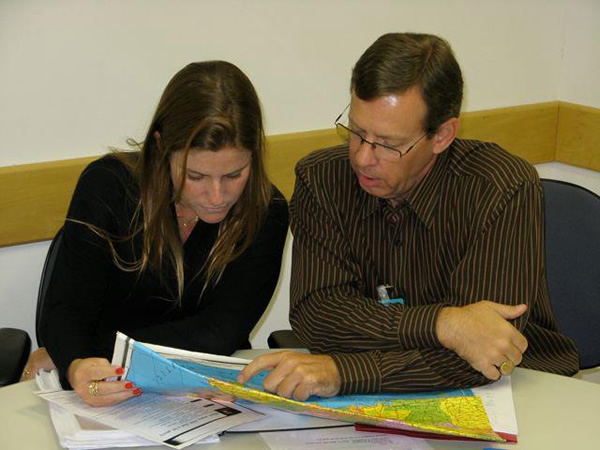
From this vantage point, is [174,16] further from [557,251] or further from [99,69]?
[557,251]

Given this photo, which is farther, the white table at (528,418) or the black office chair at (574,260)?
the black office chair at (574,260)

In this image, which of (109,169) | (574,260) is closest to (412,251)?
(574,260)

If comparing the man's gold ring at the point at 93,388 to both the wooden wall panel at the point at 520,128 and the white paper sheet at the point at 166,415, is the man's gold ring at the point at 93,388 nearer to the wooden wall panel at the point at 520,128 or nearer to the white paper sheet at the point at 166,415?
the white paper sheet at the point at 166,415

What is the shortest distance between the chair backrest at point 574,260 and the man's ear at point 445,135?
1.51 feet

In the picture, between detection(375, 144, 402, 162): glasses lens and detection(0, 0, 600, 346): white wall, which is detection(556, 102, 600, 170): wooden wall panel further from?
detection(375, 144, 402, 162): glasses lens

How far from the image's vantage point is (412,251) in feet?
6.99

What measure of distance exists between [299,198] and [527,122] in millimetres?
1756

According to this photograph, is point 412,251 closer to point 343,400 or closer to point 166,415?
point 343,400

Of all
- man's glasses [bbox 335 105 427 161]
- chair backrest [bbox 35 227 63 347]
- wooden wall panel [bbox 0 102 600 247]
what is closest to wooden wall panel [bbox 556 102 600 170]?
wooden wall panel [bbox 0 102 600 247]

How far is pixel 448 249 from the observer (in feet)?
6.88

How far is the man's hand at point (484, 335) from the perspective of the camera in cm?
182

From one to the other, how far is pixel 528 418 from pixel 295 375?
0.49 m

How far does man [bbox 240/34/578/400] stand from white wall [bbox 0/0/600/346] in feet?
2.58

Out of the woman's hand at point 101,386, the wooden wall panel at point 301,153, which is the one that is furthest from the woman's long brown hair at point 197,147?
the wooden wall panel at point 301,153
